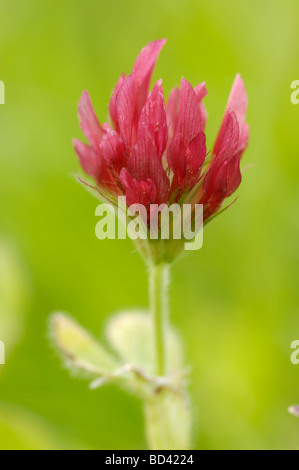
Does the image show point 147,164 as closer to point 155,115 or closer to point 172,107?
point 155,115

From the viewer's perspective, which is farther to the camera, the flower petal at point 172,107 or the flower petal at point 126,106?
the flower petal at point 172,107

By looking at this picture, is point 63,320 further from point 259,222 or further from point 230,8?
point 230,8

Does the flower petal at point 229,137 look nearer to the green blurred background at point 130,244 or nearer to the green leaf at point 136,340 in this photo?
the green leaf at point 136,340

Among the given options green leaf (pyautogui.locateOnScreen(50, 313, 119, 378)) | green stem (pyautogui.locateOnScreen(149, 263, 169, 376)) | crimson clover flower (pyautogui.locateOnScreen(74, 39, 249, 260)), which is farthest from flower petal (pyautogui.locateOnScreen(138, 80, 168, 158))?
green leaf (pyautogui.locateOnScreen(50, 313, 119, 378))

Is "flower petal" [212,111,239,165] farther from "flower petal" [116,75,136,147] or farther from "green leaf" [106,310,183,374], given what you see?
"green leaf" [106,310,183,374]

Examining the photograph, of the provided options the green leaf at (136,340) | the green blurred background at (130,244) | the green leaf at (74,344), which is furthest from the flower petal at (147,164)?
the green blurred background at (130,244)
